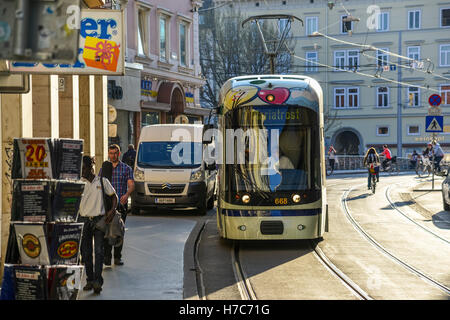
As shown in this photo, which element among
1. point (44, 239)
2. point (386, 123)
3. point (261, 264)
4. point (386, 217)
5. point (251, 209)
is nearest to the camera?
point (44, 239)

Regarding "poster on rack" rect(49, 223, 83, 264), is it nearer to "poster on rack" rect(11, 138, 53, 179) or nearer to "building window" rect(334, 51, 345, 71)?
"poster on rack" rect(11, 138, 53, 179)

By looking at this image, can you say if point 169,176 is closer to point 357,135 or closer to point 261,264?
point 261,264

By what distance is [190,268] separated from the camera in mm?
10352

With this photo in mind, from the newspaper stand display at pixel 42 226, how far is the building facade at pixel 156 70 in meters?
17.0

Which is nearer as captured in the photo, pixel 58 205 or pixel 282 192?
pixel 58 205

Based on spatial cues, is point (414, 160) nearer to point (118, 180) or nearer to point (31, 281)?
point (118, 180)

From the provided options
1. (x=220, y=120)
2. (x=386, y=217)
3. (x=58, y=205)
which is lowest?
(x=386, y=217)

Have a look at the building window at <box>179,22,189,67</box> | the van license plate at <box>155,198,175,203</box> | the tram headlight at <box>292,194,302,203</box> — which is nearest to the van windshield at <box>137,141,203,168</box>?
the van license plate at <box>155,198,175,203</box>

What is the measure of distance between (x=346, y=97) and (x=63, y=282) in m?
54.1

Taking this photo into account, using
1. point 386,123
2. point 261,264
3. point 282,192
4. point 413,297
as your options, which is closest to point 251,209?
point 282,192

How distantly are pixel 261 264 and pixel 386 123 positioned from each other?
4882cm

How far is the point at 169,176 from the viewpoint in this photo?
1817 centimetres

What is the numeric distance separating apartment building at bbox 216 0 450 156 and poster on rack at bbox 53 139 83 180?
4918cm

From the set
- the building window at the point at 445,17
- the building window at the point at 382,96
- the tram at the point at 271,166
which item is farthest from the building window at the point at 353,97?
→ the tram at the point at 271,166
